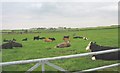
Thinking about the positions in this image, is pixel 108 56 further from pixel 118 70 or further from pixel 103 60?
pixel 118 70

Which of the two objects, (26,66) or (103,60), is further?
(103,60)

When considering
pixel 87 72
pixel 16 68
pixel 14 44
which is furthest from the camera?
pixel 14 44

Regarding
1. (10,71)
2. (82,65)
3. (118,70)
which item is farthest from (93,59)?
(10,71)

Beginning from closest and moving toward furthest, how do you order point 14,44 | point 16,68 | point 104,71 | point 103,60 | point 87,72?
point 87,72 → point 104,71 → point 16,68 → point 103,60 → point 14,44

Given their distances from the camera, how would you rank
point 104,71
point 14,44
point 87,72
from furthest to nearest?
1. point 14,44
2. point 104,71
3. point 87,72

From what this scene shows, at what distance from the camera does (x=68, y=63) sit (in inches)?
318

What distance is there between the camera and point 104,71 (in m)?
6.88

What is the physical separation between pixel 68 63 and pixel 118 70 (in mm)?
1763

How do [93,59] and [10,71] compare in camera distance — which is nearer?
[10,71]

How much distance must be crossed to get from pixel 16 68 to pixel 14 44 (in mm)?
8901

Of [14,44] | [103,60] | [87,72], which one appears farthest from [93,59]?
[14,44]

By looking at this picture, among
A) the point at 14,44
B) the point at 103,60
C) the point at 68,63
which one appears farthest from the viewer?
the point at 14,44

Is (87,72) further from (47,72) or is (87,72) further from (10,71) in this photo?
(10,71)

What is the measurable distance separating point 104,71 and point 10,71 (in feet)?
8.92
